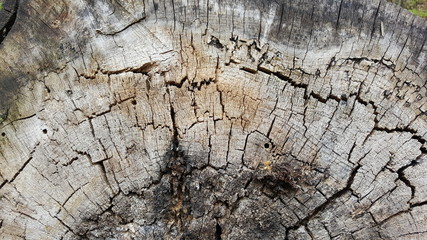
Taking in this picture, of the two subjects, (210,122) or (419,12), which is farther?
(419,12)

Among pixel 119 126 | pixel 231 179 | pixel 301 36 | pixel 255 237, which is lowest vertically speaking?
pixel 255 237

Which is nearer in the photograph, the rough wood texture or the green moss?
the rough wood texture

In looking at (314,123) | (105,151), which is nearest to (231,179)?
(314,123)

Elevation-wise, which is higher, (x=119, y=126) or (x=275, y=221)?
(x=119, y=126)

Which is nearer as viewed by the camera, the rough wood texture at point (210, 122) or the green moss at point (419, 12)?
the rough wood texture at point (210, 122)

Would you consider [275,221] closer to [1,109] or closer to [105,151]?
[105,151]

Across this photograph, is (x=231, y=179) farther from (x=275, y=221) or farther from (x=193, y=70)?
(x=193, y=70)
